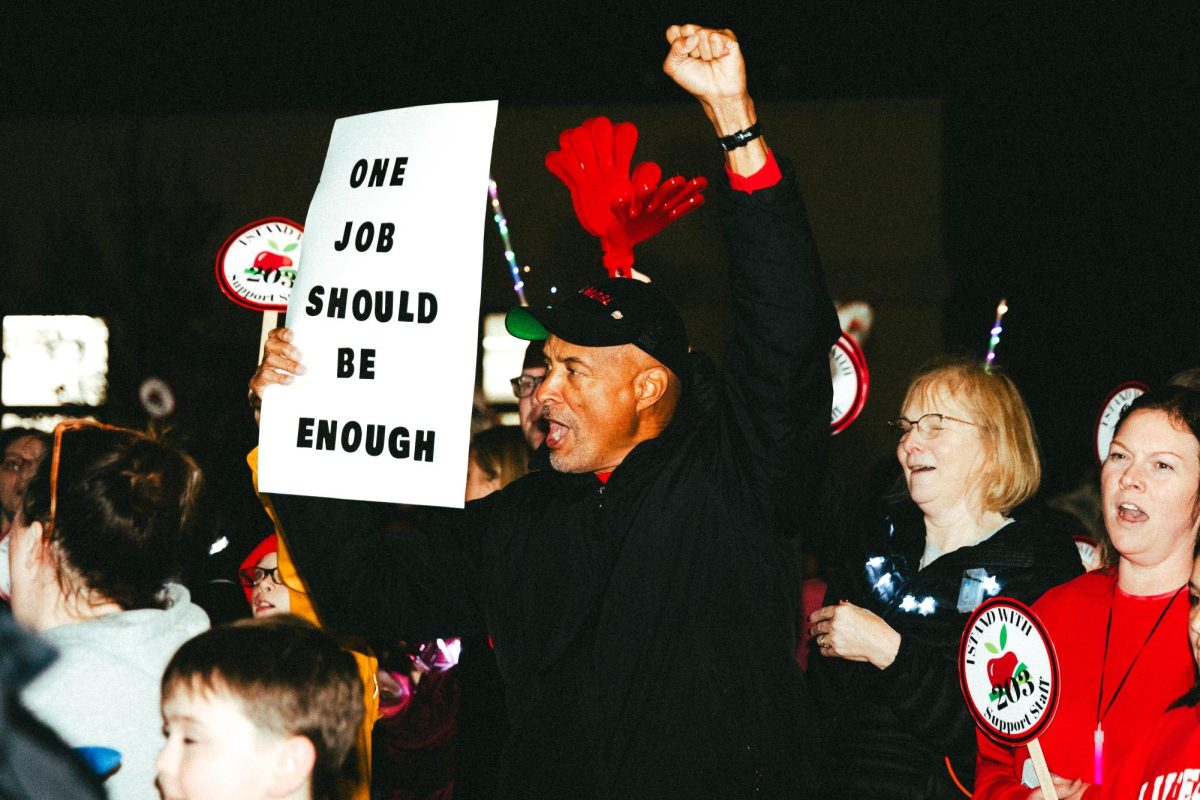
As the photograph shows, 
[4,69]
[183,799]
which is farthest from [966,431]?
[4,69]

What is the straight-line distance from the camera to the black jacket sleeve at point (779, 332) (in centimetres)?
279

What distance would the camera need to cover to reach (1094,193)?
14.7 meters

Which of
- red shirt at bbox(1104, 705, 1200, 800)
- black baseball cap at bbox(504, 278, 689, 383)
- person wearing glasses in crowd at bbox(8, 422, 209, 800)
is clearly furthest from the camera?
black baseball cap at bbox(504, 278, 689, 383)

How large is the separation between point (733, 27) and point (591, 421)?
12136 millimetres

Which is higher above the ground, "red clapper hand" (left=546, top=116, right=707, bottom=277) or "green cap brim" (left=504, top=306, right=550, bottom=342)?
"red clapper hand" (left=546, top=116, right=707, bottom=277)

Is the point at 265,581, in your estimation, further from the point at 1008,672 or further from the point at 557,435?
the point at 1008,672

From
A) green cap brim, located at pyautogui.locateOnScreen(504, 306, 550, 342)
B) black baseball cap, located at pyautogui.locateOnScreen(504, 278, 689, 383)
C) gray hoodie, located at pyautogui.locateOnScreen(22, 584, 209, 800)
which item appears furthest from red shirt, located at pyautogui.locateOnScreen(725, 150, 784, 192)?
gray hoodie, located at pyautogui.locateOnScreen(22, 584, 209, 800)

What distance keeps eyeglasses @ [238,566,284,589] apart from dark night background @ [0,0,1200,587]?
9342 mm

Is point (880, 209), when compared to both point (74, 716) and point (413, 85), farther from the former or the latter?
point (74, 716)

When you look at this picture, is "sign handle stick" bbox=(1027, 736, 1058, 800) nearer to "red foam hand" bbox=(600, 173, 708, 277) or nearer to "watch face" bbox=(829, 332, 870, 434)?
"red foam hand" bbox=(600, 173, 708, 277)

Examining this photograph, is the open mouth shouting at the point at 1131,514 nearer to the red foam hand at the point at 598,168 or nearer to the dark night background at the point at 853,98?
the red foam hand at the point at 598,168

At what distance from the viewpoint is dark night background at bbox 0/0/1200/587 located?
14.2m

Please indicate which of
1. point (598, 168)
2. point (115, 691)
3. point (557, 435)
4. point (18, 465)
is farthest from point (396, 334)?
point (18, 465)

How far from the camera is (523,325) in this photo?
3.65m
